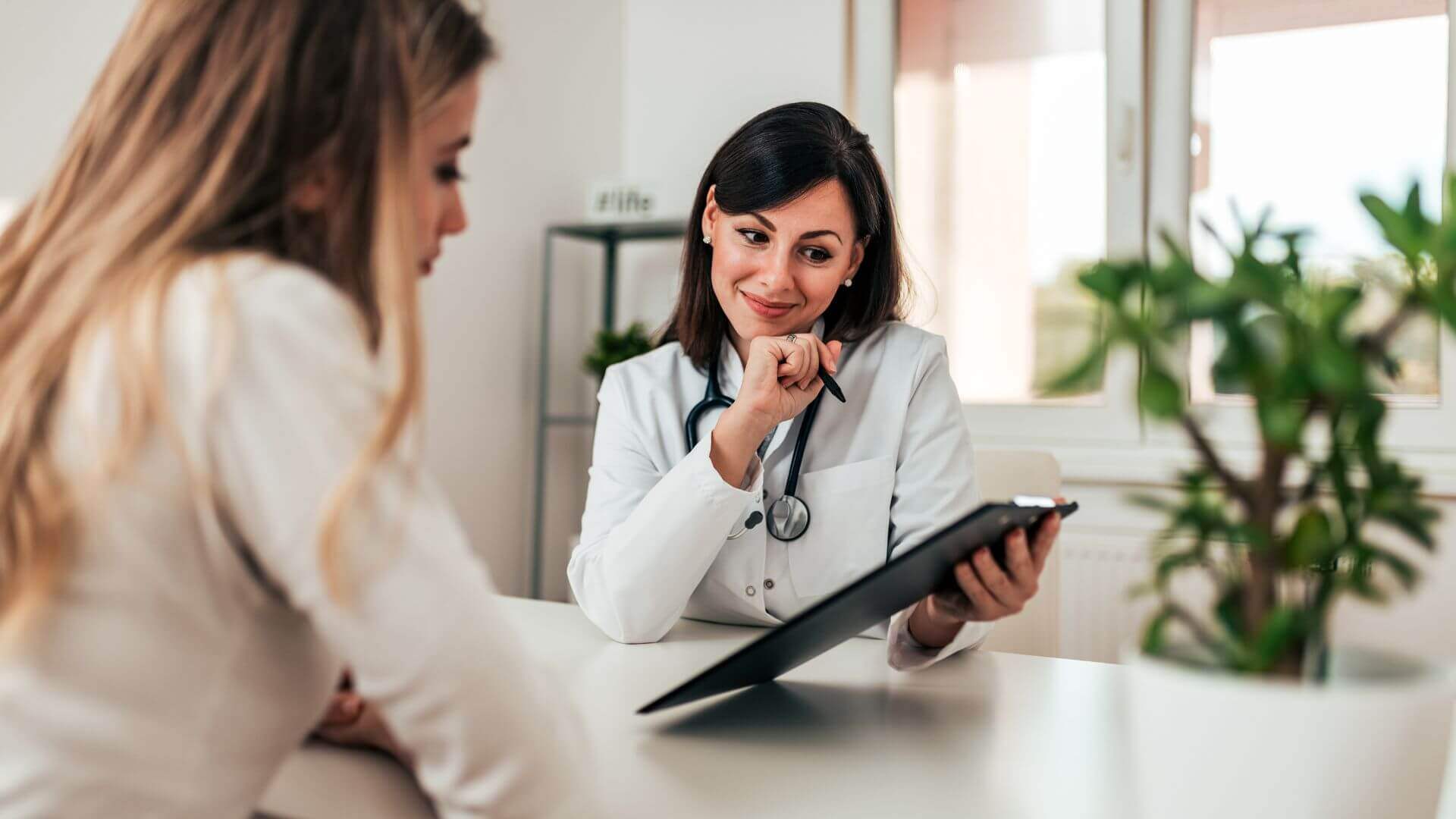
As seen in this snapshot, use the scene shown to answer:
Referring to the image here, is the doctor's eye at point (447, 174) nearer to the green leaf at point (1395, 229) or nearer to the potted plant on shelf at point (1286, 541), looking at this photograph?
the potted plant on shelf at point (1286, 541)

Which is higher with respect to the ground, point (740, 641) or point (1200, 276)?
point (1200, 276)

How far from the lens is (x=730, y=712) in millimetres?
883

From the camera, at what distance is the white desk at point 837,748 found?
69 centimetres

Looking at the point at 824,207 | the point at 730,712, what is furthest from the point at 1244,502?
the point at 824,207

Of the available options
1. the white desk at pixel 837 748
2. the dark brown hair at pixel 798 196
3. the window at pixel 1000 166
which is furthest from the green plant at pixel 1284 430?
the window at pixel 1000 166

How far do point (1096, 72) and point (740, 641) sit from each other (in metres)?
2.15

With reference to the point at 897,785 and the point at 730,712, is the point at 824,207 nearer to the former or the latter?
the point at 730,712

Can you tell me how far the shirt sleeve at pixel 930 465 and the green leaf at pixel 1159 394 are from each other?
841 millimetres

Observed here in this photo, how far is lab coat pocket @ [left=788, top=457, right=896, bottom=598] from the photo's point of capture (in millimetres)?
1357

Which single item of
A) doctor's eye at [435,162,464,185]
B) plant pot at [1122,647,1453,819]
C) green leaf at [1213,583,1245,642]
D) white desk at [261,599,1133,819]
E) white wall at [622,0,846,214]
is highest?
white wall at [622,0,846,214]

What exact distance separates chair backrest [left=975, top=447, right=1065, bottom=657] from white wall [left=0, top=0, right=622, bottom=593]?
5.10ft

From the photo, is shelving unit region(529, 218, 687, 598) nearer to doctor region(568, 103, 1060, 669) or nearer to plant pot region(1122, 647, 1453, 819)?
doctor region(568, 103, 1060, 669)

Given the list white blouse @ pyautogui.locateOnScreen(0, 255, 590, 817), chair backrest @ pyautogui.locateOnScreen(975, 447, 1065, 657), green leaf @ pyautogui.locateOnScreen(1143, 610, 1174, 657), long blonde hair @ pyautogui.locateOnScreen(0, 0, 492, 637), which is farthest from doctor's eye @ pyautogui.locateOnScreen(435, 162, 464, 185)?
chair backrest @ pyautogui.locateOnScreen(975, 447, 1065, 657)

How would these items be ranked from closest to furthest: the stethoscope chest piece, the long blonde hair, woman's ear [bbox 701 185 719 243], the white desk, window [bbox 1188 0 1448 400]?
the long blonde hair < the white desk < the stethoscope chest piece < woman's ear [bbox 701 185 719 243] < window [bbox 1188 0 1448 400]
